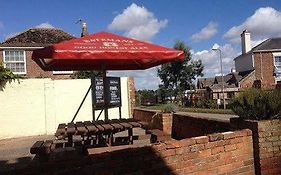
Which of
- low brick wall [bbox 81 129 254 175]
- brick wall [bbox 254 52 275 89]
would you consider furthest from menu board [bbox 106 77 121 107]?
brick wall [bbox 254 52 275 89]

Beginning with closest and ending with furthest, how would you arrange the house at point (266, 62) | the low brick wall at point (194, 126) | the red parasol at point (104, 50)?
the red parasol at point (104, 50) < the low brick wall at point (194, 126) < the house at point (266, 62)

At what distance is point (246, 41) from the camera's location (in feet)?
152

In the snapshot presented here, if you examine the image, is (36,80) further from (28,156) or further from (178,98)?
(178,98)

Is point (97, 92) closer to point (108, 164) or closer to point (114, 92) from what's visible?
point (114, 92)

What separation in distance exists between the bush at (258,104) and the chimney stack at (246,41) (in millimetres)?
42493

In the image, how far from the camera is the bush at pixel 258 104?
495cm

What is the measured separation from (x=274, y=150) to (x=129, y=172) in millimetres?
2194

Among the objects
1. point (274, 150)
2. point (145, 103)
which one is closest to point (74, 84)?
point (274, 150)

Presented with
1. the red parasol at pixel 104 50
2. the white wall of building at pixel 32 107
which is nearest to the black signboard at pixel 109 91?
the white wall of building at pixel 32 107

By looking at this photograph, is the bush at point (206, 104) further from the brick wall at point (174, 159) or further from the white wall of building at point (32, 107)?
the brick wall at point (174, 159)

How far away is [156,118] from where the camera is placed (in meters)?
10.8

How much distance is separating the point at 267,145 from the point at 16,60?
23499 mm

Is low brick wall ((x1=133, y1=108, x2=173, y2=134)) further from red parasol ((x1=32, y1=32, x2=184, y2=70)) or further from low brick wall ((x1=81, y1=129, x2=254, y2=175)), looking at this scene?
low brick wall ((x1=81, y1=129, x2=254, y2=175))

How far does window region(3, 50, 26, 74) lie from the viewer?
82.7 feet
